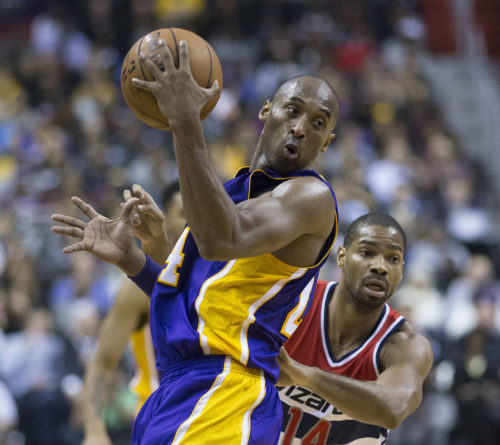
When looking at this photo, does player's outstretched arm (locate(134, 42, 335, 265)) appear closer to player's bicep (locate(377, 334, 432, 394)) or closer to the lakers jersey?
player's bicep (locate(377, 334, 432, 394))

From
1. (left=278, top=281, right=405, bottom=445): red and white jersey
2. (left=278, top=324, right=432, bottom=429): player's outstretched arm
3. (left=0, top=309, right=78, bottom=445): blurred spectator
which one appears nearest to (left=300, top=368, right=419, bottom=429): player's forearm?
(left=278, top=324, right=432, bottom=429): player's outstretched arm

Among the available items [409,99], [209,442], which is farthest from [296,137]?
[409,99]

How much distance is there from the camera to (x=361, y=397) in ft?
10.4

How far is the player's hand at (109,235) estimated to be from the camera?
318 cm

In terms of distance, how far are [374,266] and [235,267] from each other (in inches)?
42.8

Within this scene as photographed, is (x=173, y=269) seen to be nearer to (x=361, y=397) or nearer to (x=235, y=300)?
(x=235, y=300)

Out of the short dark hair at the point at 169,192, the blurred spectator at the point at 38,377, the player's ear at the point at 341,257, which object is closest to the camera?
the player's ear at the point at 341,257

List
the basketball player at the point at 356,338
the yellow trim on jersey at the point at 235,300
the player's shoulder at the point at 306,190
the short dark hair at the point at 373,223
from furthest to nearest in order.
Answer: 1. the short dark hair at the point at 373,223
2. the basketball player at the point at 356,338
3. the yellow trim on jersey at the point at 235,300
4. the player's shoulder at the point at 306,190

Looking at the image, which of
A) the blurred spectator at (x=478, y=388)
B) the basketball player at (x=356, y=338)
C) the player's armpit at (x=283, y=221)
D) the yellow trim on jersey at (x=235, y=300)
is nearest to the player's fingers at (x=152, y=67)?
the player's armpit at (x=283, y=221)

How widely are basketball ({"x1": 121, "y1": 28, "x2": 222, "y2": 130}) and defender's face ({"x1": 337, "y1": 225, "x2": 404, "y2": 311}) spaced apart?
1250mm

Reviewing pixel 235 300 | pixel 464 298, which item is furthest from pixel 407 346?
pixel 464 298

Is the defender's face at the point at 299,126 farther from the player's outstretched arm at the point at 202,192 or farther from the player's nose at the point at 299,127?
the player's outstretched arm at the point at 202,192

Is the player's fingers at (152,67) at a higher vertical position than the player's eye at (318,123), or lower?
higher

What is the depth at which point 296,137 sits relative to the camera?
9.59 ft
